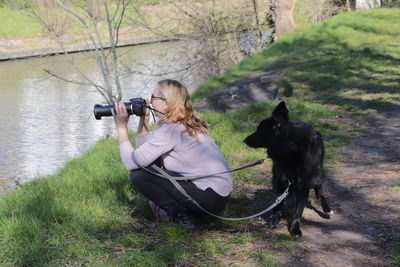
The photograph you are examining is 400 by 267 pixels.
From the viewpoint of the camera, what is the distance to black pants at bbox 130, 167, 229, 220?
3920 millimetres

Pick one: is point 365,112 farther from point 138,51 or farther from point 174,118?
point 138,51

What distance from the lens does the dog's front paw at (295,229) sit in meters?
4.04

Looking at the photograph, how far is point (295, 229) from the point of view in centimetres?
407

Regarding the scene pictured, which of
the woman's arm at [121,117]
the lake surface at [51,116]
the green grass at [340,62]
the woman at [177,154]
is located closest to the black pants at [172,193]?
the woman at [177,154]

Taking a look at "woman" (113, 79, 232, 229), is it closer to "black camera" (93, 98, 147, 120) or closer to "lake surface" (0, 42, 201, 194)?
"black camera" (93, 98, 147, 120)

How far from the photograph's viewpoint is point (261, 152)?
6.50 m

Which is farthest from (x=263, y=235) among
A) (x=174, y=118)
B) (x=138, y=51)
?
(x=138, y=51)

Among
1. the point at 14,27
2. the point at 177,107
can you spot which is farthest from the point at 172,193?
the point at 14,27

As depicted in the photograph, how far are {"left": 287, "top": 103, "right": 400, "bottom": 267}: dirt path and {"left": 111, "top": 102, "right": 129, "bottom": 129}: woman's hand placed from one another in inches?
67.9

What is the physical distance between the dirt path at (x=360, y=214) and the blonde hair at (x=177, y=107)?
1.32m

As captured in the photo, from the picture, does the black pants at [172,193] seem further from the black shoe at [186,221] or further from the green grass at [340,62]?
the green grass at [340,62]

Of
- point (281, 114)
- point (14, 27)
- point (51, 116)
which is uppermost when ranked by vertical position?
point (14, 27)

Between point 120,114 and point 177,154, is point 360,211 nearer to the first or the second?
point 177,154

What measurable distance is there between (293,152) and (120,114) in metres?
1.51
